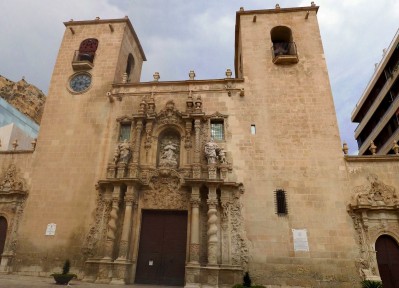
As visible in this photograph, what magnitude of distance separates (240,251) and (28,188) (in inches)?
471

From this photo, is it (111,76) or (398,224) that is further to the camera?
(111,76)

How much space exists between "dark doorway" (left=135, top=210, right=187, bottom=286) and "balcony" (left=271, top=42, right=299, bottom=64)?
34.9 feet

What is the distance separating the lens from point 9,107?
88.3 feet

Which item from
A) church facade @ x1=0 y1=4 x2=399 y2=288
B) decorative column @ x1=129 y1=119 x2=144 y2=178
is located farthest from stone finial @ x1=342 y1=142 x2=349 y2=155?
decorative column @ x1=129 y1=119 x2=144 y2=178

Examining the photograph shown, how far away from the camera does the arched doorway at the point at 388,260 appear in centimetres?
1291

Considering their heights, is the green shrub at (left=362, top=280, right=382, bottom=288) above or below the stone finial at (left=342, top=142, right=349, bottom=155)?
below

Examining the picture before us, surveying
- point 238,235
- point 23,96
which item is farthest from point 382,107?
point 23,96

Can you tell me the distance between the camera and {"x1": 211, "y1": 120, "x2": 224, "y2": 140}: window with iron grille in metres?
16.5

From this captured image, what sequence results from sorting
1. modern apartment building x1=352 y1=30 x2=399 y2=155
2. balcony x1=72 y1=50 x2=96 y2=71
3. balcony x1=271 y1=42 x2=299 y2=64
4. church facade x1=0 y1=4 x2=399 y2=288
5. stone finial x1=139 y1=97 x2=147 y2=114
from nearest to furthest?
church facade x1=0 y1=4 x2=399 y2=288, stone finial x1=139 y1=97 x2=147 y2=114, balcony x1=271 y1=42 x2=299 y2=64, balcony x1=72 y1=50 x2=96 y2=71, modern apartment building x1=352 y1=30 x2=399 y2=155

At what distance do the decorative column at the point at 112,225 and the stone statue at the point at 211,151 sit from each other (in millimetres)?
4799

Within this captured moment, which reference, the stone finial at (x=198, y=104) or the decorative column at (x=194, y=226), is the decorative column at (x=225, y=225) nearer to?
the decorative column at (x=194, y=226)

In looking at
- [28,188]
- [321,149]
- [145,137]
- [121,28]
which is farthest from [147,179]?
[121,28]

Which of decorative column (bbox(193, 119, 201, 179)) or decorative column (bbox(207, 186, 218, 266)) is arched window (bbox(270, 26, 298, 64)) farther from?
decorative column (bbox(207, 186, 218, 266))

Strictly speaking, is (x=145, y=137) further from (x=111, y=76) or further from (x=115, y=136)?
(x=111, y=76)
